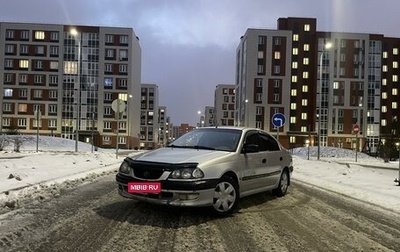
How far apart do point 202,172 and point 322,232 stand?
200cm

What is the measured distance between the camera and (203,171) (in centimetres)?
649

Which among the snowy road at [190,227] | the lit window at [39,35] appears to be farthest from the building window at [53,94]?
the snowy road at [190,227]

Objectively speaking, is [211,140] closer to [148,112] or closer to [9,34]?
[9,34]

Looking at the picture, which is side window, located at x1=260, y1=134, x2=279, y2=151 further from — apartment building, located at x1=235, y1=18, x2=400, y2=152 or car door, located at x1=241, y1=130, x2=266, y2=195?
apartment building, located at x1=235, y1=18, x2=400, y2=152

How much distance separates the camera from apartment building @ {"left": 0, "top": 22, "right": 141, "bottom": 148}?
3243 inches

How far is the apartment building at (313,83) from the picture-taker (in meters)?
85.6

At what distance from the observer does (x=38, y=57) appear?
8288 centimetres

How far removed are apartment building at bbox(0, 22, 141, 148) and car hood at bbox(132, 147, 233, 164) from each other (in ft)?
246

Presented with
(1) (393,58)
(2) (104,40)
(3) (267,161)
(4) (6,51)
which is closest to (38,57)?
(4) (6,51)

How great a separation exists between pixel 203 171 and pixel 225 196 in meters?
0.71

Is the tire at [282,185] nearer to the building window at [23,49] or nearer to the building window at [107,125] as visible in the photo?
the building window at [107,125]

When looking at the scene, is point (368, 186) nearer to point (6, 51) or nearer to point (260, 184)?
point (260, 184)

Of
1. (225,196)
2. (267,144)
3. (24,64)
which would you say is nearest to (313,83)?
(24,64)

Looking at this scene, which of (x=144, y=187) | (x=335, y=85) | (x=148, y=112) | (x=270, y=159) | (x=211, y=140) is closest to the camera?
(x=144, y=187)
